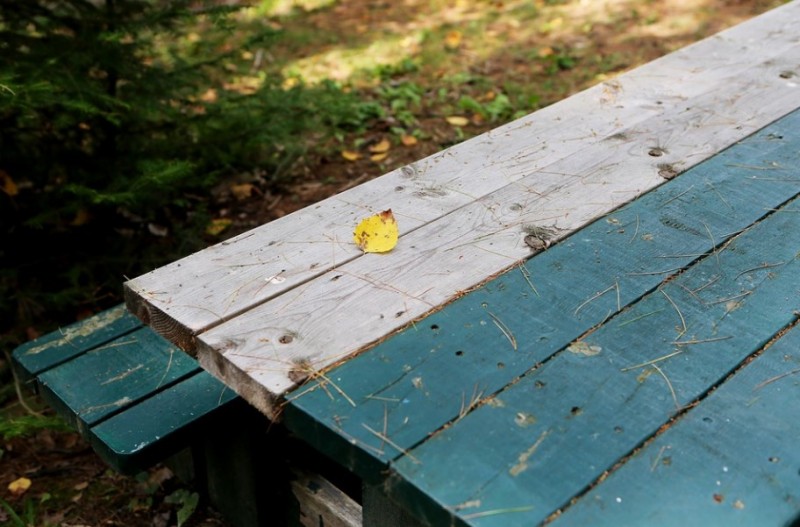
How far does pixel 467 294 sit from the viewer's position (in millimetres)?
1736

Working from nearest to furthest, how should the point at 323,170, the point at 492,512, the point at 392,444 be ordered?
the point at 492,512
the point at 392,444
the point at 323,170

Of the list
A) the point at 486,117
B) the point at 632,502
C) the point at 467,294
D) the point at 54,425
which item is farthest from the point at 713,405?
the point at 486,117

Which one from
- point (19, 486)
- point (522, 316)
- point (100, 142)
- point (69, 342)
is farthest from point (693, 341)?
point (100, 142)

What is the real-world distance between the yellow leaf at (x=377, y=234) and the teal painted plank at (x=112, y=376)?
2.12 ft

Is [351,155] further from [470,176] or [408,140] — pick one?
[470,176]

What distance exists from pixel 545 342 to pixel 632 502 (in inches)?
15.2

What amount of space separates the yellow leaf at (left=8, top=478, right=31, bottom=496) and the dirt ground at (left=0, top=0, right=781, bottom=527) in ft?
0.04

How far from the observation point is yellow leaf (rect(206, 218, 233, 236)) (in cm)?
382

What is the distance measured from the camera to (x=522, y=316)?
5.46 feet

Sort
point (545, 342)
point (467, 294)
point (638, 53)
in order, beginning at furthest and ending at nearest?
point (638, 53) → point (467, 294) → point (545, 342)

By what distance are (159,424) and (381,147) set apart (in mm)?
2628

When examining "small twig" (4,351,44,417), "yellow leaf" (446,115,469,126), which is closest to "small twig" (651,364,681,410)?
"small twig" (4,351,44,417)

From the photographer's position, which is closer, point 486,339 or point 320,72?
point 486,339

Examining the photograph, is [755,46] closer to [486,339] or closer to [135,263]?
[486,339]
